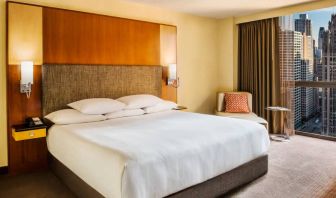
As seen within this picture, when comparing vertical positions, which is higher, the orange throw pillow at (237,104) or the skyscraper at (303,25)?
the skyscraper at (303,25)

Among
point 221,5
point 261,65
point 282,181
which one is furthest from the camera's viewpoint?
point 261,65

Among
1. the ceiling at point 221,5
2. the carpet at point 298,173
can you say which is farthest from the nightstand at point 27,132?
the ceiling at point 221,5

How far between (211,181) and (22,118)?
93.0 inches

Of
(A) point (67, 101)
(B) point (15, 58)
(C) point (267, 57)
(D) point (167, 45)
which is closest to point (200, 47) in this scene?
(D) point (167, 45)

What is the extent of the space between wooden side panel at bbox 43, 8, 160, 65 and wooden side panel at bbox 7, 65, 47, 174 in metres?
0.41

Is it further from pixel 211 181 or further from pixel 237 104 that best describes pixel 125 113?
pixel 237 104

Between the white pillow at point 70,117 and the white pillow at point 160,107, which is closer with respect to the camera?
the white pillow at point 70,117

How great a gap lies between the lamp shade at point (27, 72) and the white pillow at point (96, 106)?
1.84ft

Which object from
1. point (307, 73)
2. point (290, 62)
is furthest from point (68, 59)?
point (307, 73)

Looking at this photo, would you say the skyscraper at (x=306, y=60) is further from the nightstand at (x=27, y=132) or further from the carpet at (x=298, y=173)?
the nightstand at (x=27, y=132)

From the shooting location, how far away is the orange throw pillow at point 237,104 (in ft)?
15.9

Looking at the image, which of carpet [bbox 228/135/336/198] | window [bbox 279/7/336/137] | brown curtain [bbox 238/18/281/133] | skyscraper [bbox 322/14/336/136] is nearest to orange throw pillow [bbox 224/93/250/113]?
brown curtain [bbox 238/18/281/133]

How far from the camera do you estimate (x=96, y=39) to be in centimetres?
371

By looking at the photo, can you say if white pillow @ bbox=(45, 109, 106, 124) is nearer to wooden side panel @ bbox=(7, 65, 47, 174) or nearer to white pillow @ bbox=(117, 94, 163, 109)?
wooden side panel @ bbox=(7, 65, 47, 174)
